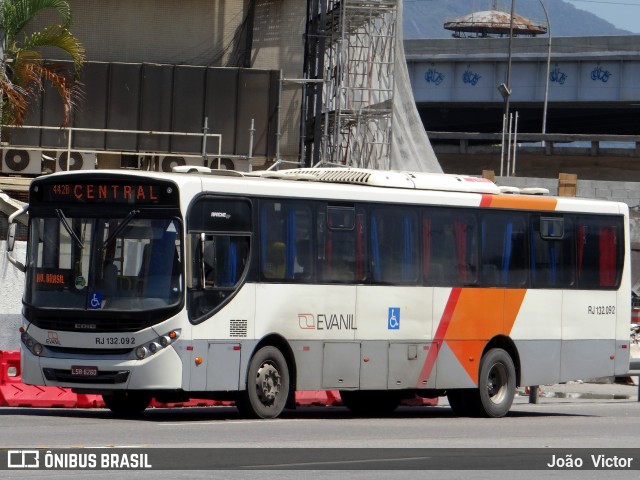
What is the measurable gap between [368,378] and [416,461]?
586 centimetres

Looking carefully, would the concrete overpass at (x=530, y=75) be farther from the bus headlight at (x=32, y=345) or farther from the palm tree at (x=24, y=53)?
the bus headlight at (x=32, y=345)

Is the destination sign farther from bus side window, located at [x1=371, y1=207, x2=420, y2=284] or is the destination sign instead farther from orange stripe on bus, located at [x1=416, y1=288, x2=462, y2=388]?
orange stripe on bus, located at [x1=416, y1=288, x2=462, y2=388]

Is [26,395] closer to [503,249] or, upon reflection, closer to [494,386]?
[494,386]

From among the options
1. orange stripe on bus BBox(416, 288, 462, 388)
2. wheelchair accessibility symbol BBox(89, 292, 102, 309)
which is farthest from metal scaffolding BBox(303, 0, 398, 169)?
wheelchair accessibility symbol BBox(89, 292, 102, 309)

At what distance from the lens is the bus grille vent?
55.0 ft

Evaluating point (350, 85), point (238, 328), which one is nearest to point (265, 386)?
point (238, 328)

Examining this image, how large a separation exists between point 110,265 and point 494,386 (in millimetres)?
6427

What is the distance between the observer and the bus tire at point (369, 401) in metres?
20.4

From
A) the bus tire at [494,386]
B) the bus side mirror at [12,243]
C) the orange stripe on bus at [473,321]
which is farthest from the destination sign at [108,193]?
the bus tire at [494,386]

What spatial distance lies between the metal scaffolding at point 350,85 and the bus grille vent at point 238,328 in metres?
20.4

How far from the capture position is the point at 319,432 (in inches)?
608

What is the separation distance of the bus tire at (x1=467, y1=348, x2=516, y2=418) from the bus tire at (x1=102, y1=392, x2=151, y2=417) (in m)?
4.85
